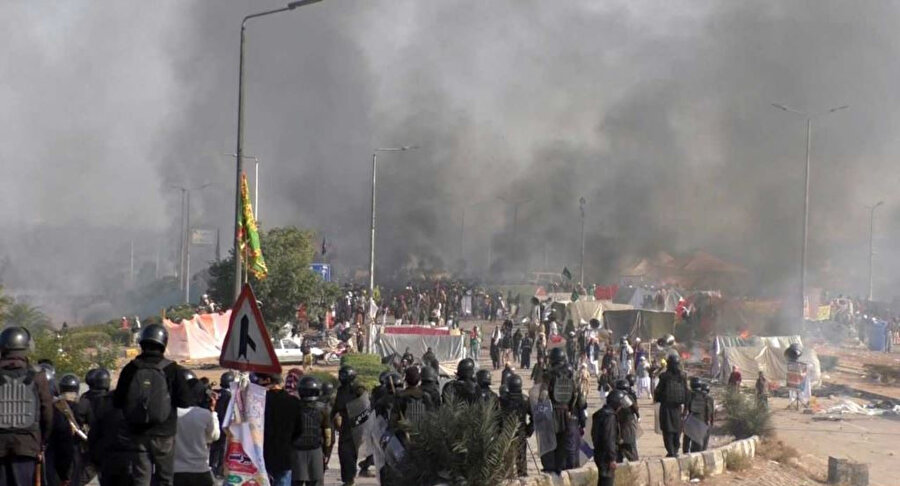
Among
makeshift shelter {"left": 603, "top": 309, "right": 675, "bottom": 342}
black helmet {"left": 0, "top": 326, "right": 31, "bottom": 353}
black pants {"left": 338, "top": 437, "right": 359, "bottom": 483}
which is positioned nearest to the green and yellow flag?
black pants {"left": 338, "top": 437, "right": 359, "bottom": 483}

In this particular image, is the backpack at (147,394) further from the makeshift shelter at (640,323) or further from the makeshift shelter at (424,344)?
the makeshift shelter at (640,323)

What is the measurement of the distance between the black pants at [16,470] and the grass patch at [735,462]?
899 cm

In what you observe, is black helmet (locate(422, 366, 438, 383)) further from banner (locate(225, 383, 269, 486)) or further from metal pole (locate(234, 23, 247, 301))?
metal pole (locate(234, 23, 247, 301))

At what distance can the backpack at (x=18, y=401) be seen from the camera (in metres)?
6.17

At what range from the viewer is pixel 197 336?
28.5 m

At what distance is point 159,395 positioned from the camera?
20.5ft

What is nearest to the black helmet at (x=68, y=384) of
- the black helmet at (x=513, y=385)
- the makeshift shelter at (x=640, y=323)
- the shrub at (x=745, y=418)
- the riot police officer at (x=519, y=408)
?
the riot police officer at (x=519, y=408)

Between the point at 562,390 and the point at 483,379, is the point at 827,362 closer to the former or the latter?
the point at 562,390

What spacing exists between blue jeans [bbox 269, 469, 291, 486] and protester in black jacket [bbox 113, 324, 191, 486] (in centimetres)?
168

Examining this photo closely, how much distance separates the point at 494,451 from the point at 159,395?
3.47 metres

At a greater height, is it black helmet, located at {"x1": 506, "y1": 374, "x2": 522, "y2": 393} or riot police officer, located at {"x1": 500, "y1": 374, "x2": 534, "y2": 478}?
black helmet, located at {"x1": 506, "y1": 374, "x2": 522, "y2": 393}

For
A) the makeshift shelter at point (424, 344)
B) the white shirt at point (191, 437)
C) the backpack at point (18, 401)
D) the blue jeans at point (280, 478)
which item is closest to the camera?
the backpack at point (18, 401)

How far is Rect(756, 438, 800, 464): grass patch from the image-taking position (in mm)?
14867

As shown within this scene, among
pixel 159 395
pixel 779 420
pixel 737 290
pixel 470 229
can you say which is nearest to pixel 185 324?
pixel 779 420
